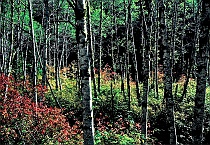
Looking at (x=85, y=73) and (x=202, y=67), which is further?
(x=85, y=73)

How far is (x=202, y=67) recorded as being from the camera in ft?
19.0

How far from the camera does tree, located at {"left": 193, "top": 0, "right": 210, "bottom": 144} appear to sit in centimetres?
565

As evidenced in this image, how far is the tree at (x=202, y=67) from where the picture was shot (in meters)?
5.65

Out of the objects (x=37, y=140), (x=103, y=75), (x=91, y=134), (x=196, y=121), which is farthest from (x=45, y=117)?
(x=103, y=75)

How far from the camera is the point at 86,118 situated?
5.92 m

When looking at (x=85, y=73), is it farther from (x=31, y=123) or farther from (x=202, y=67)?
(x=31, y=123)

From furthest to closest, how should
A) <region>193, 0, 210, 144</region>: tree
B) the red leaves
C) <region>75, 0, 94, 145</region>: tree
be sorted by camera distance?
the red leaves < <region>75, 0, 94, 145</region>: tree < <region>193, 0, 210, 144</region>: tree

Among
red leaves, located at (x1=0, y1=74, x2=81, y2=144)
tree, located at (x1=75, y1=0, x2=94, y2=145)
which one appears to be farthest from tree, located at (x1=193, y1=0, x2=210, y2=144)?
red leaves, located at (x1=0, y1=74, x2=81, y2=144)

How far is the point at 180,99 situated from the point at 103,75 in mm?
8282

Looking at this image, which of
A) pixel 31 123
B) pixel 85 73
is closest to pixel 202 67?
pixel 85 73

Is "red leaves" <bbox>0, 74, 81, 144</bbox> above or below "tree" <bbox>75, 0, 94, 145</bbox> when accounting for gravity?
below

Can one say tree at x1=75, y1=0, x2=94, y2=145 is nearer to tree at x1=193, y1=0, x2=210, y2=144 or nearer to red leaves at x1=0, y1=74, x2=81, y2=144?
tree at x1=193, y1=0, x2=210, y2=144

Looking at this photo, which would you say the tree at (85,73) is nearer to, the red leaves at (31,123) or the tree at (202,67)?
the tree at (202,67)

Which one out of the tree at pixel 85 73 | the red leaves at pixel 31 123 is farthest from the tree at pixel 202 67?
the red leaves at pixel 31 123
